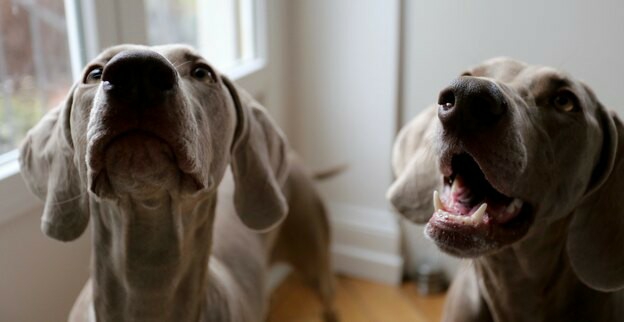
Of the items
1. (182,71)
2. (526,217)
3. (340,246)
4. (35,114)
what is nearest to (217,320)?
(182,71)

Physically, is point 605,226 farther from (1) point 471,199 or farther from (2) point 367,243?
(2) point 367,243

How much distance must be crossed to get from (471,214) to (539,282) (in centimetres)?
29

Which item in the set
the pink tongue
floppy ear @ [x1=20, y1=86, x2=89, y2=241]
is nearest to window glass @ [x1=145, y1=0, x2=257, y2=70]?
floppy ear @ [x1=20, y1=86, x2=89, y2=241]

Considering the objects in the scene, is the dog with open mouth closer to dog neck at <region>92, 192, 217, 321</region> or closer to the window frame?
dog neck at <region>92, 192, 217, 321</region>

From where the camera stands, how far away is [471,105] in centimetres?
131

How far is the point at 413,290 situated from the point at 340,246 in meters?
0.36

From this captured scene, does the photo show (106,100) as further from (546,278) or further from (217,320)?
(546,278)

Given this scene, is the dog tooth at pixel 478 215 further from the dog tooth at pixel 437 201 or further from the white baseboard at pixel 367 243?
the white baseboard at pixel 367 243

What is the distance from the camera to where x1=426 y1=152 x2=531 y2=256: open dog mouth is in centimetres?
142

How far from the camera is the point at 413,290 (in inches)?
121

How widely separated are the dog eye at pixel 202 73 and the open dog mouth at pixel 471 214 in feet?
1.71

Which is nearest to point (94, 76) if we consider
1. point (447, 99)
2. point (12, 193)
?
point (12, 193)

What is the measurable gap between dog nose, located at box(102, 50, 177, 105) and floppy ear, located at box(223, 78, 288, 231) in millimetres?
424

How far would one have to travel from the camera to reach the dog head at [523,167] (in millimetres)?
1347
